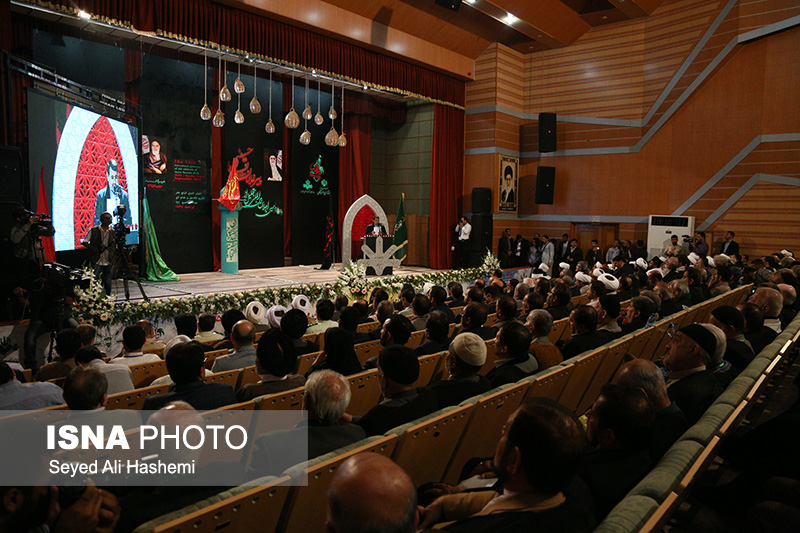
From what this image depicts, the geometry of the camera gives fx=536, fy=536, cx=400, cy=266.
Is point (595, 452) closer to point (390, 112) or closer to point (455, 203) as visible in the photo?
point (455, 203)

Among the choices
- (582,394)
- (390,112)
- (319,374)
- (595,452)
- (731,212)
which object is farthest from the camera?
(390,112)

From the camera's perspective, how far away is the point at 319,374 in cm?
187

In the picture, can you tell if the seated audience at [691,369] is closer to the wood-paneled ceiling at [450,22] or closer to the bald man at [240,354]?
the bald man at [240,354]

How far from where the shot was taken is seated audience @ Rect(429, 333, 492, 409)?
238 centimetres

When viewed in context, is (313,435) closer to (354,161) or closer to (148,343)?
(148,343)

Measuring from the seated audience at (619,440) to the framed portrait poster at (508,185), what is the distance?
11.8 meters

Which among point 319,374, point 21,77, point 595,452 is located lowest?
point 595,452

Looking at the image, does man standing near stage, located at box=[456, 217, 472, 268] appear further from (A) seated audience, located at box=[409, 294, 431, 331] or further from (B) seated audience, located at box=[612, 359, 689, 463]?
(B) seated audience, located at box=[612, 359, 689, 463]

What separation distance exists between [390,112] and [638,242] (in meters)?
6.85

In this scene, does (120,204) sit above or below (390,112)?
below

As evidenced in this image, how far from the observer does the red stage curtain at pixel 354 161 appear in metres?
13.5

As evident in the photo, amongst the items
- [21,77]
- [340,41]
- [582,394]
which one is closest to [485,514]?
[582,394]

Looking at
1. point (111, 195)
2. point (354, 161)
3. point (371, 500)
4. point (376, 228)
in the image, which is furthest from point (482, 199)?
point (371, 500)

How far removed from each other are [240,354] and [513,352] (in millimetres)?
1537
